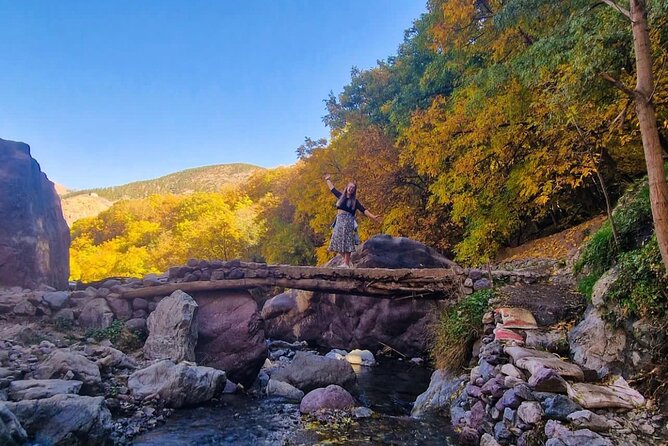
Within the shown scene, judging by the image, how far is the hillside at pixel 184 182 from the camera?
11388 cm

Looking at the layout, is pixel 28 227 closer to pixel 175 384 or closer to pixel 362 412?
pixel 175 384

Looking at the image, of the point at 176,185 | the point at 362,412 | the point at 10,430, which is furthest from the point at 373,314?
the point at 176,185

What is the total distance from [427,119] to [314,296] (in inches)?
280

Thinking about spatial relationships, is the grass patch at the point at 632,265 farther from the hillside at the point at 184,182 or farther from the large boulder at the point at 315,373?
the hillside at the point at 184,182

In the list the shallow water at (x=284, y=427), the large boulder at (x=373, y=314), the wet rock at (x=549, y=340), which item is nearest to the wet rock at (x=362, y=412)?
the shallow water at (x=284, y=427)

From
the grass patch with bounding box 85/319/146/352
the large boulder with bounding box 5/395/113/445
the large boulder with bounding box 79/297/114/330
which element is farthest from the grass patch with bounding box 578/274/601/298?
the large boulder with bounding box 79/297/114/330

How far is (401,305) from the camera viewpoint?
512 inches

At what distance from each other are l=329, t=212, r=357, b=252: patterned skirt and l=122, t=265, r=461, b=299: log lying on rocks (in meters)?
0.60

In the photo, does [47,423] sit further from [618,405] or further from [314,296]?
[314,296]

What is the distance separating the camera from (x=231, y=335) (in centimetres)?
993

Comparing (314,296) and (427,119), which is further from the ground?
(427,119)

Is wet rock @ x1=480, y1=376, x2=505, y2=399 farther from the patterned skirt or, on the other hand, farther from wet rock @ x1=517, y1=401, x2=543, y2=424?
the patterned skirt

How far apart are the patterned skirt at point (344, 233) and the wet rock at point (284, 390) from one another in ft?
10.8

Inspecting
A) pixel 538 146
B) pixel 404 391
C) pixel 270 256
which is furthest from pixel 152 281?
pixel 270 256
